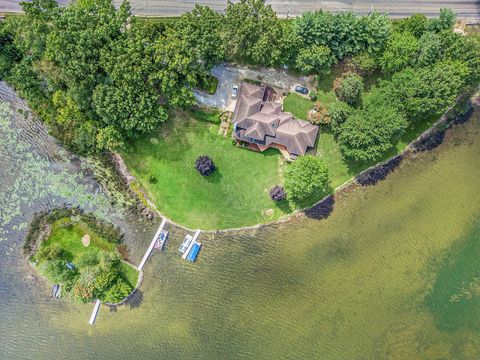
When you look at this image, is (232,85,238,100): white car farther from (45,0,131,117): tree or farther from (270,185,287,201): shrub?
(45,0,131,117): tree

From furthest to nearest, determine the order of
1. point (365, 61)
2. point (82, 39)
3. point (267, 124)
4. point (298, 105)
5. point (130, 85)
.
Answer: point (298, 105), point (267, 124), point (365, 61), point (130, 85), point (82, 39)

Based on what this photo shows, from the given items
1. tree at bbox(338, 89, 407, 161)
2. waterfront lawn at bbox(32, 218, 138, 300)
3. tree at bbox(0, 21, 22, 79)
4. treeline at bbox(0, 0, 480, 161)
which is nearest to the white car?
treeline at bbox(0, 0, 480, 161)

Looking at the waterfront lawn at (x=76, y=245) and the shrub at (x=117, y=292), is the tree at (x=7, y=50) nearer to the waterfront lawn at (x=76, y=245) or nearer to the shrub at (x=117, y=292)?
the waterfront lawn at (x=76, y=245)

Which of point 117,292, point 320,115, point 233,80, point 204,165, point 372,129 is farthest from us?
point 117,292

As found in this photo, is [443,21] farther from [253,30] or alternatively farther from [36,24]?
[36,24]

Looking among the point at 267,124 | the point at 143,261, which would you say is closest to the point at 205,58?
the point at 267,124
